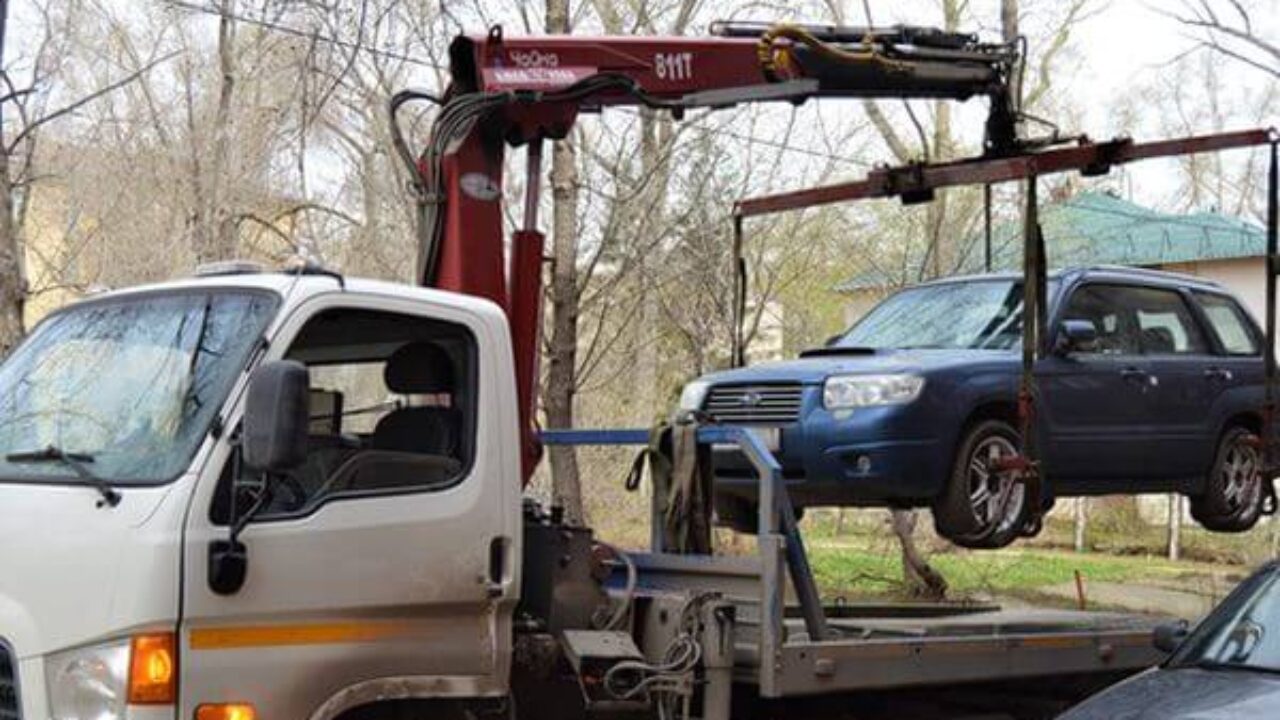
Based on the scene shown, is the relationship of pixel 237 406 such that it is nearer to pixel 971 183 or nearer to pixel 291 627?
pixel 291 627

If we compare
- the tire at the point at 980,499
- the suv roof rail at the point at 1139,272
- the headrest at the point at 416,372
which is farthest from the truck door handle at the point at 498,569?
the suv roof rail at the point at 1139,272

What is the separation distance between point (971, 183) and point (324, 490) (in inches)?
183

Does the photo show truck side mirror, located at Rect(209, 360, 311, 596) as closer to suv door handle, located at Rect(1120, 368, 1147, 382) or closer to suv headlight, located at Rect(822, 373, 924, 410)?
suv headlight, located at Rect(822, 373, 924, 410)

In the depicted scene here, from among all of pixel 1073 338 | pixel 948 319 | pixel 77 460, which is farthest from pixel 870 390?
pixel 77 460

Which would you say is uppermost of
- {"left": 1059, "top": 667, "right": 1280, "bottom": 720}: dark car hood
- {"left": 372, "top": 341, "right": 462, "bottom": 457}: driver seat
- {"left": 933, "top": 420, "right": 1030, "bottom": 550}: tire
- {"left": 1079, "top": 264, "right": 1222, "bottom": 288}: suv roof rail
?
{"left": 1079, "top": 264, "right": 1222, "bottom": 288}: suv roof rail

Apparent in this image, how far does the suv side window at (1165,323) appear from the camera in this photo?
9.43 meters

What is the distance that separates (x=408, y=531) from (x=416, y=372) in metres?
0.66

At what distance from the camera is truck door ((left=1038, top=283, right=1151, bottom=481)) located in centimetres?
855

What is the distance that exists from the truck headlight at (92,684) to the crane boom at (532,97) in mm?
2030

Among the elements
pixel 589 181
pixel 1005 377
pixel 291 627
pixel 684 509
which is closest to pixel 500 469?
pixel 291 627

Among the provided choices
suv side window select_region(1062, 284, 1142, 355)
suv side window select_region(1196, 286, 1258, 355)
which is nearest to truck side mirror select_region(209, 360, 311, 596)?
suv side window select_region(1062, 284, 1142, 355)

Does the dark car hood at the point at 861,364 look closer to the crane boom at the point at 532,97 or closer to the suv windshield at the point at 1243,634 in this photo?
the crane boom at the point at 532,97

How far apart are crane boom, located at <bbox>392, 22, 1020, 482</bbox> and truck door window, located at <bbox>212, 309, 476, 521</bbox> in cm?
69

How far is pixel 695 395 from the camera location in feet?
27.3
